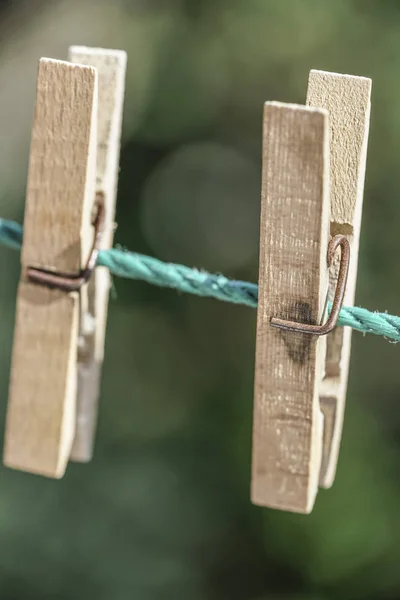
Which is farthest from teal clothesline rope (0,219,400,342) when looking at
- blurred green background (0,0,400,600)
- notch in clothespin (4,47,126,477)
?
blurred green background (0,0,400,600)

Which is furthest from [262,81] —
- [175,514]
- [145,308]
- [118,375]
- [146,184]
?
[175,514]

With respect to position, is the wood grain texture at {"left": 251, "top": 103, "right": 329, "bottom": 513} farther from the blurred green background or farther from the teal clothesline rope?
the blurred green background

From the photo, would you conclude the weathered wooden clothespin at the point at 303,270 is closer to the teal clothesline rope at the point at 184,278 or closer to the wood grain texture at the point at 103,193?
the teal clothesline rope at the point at 184,278

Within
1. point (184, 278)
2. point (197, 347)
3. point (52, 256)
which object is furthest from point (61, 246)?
point (197, 347)

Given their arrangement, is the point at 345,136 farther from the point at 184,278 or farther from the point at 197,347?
the point at 197,347

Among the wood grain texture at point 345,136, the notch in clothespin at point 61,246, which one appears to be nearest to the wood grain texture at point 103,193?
the notch in clothespin at point 61,246

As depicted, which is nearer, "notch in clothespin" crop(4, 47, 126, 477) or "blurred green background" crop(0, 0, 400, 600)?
"notch in clothespin" crop(4, 47, 126, 477)
